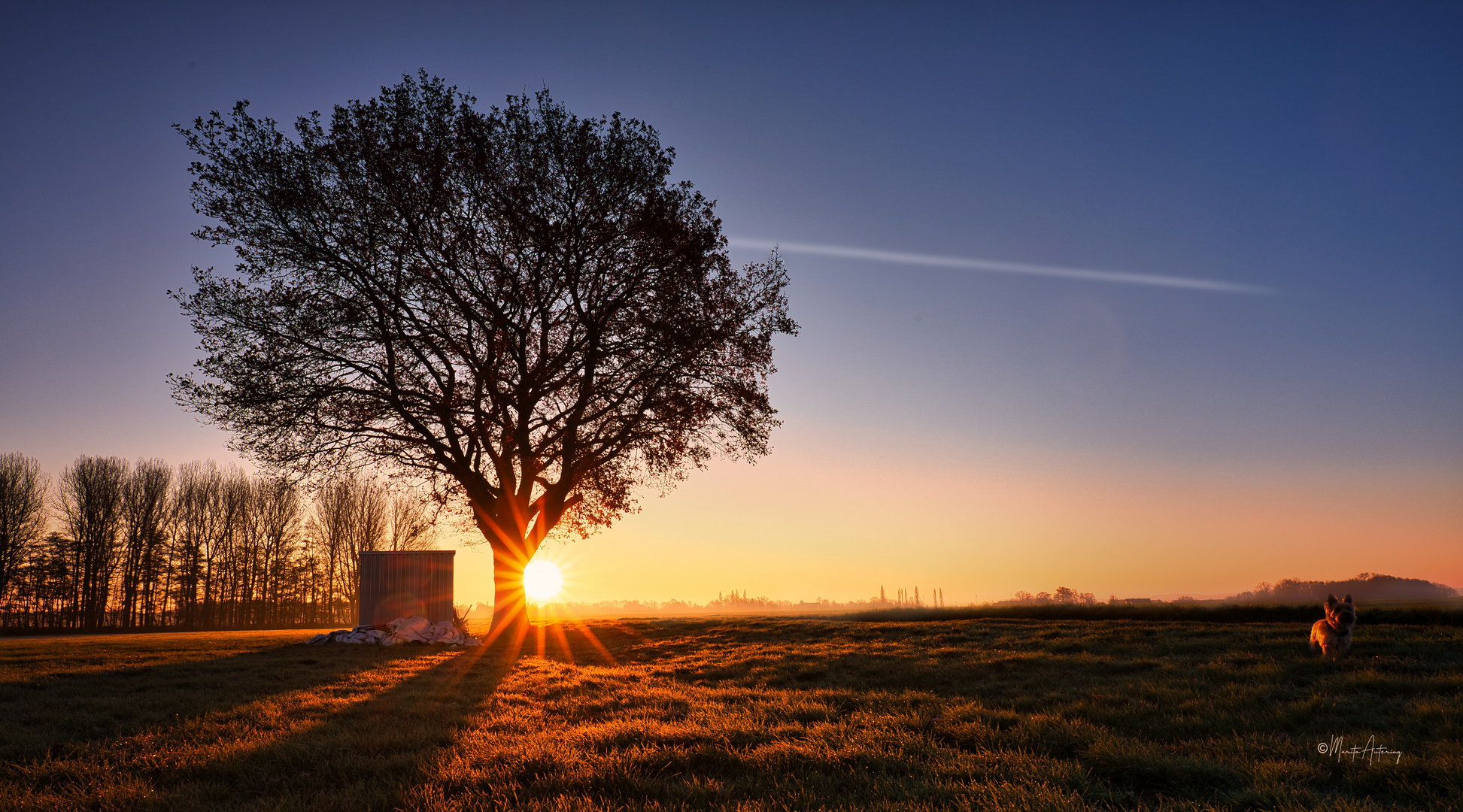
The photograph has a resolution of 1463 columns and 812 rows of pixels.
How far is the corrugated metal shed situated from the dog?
25981 millimetres

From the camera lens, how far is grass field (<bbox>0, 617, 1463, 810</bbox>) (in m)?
4.82

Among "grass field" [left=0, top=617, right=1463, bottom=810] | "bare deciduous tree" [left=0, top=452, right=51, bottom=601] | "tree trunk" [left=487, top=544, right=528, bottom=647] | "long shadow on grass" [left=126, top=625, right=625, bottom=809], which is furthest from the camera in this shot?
"bare deciduous tree" [left=0, top=452, right=51, bottom=601]

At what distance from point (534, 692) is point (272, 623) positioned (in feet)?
255

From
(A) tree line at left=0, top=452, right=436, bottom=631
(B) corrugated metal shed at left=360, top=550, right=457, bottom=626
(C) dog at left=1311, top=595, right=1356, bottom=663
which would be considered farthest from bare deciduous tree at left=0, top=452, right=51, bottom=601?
(C) dog at left=1311, top=595, right=1356, bottom=663

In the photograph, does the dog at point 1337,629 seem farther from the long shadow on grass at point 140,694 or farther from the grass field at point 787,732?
the long shadow on grass at point 140,694

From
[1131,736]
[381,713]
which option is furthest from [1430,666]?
[381,713]

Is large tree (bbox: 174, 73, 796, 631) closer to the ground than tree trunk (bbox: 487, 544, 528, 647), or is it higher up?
higher up

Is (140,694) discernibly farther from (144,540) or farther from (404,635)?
(144,540)

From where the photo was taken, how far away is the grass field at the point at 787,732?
4820 millimetres

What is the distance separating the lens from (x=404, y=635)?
2109cm

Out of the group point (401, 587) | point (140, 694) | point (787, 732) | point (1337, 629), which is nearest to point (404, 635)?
point (401, 587)

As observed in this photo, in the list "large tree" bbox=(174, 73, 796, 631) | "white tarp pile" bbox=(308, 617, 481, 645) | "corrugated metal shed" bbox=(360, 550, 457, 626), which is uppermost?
"large tree" bbox=(174, 73, 796, 631)

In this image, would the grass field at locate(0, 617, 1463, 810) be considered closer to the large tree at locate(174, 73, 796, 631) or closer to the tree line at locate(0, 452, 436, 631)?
the large tree at locate(174, 73, 796, 631)

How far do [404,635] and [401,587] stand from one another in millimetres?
4545
